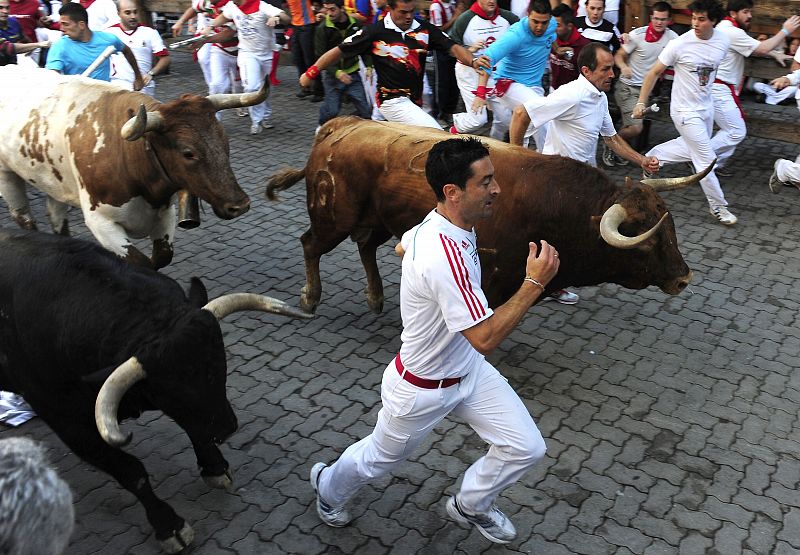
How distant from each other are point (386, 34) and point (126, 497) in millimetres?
5167

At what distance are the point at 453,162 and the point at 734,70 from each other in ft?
22.4

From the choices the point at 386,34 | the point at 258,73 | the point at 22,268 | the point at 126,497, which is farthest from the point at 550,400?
the point at 258,73

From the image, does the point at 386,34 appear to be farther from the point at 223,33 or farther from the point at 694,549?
the point at 694,549

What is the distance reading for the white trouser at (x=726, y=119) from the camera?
9.00 meters

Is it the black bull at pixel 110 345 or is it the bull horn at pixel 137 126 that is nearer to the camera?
the black bull at pixel 110 345

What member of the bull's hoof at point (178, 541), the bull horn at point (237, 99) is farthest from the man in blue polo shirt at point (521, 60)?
the bull's hoof at point (178, 541)

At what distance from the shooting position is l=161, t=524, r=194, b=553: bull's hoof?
440cm

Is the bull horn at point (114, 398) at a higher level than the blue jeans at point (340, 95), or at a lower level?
higher

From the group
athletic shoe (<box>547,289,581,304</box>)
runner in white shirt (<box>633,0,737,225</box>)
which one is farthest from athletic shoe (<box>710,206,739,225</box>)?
athletic shoe (<box>547,289,581,304</box>)

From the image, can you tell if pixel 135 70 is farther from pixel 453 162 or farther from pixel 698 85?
pixel 698 85

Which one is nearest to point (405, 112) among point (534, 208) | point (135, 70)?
point (534, 208)

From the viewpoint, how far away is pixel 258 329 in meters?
6.71

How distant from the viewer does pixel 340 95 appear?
10516 mm

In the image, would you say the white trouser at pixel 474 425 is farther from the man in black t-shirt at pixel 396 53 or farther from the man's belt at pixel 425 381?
the man in black t-shirt at pixel 396 53
